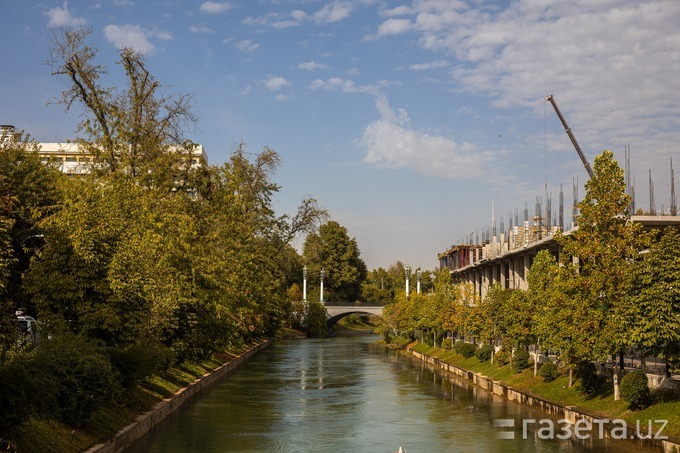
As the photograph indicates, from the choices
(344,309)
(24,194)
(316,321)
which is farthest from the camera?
(344,309)

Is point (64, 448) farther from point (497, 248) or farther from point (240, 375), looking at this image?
point (497, 248)

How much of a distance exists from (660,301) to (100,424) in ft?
65.9

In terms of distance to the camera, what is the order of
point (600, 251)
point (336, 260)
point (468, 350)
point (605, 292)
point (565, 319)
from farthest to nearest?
point (336, 260) → point (468, 350) → point (565, 319) → point (600, 251) → point (605, 292)

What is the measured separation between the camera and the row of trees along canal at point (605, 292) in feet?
93.8

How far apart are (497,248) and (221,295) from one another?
151 ft

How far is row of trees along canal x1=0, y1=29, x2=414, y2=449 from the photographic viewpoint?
23.4 m

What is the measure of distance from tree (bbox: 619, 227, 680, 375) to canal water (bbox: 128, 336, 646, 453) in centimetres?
394

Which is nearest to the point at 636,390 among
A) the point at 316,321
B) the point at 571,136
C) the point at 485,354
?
the point at 485,354

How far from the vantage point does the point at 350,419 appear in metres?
37.1

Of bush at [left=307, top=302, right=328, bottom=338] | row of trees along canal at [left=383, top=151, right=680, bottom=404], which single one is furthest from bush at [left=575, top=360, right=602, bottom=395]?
bush at [left=307, top=302, right=328, bottom=338]

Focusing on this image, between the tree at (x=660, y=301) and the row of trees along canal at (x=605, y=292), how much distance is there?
1.3 inches

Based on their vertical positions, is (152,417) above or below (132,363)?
below

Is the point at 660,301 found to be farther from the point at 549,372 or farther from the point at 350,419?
the point at 350,419

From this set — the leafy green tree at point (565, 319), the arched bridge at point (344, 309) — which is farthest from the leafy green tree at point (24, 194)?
the arched bridge at point (344, 309)
